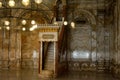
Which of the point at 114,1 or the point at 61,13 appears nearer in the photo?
the point at 114,1

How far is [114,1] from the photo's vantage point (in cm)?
2059

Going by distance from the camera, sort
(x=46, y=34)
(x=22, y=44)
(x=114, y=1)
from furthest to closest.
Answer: (x=22, y=44) < (x=114, y=1) < (x=46, y=34)

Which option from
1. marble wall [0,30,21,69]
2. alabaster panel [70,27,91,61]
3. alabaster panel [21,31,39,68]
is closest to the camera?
marble wall [0,30,21,69]

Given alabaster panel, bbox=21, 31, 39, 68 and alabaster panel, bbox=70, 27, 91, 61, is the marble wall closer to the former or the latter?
alabaster panel, bbox=21, 31, 39, 68

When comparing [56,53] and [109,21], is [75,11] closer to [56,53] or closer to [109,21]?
[109,21]

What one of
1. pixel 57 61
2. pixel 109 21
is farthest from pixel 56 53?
pixel 109 21

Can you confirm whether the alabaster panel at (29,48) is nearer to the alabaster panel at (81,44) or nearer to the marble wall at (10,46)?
the marble wall at (10,46)

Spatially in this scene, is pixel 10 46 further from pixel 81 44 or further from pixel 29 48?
pixel 81 44

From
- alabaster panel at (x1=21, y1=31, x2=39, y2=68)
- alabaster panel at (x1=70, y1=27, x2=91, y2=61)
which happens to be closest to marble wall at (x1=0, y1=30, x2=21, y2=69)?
alabaster panel at (x1=21, y1=31, x2=39, y2=68)

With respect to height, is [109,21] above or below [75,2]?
below

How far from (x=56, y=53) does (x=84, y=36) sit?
684cm

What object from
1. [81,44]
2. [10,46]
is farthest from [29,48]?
[81,44]

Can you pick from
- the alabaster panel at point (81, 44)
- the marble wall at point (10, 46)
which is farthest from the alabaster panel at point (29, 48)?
the alabaster panel at point (81, 44)

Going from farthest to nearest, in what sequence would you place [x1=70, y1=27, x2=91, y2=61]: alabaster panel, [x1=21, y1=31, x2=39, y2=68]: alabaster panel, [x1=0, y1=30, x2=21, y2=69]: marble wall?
[x1=21, y1=31, x2=39, y2=68]: alabaster panel, [x1=70, y1=27, x2=91, y2=61]: alabaster panel, [x1=0, y1=30, x2=21, y2=69]: marble wall
